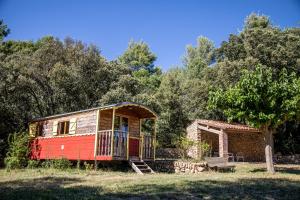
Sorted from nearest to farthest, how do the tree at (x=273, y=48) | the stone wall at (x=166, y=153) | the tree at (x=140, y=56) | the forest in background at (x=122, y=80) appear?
1. the forest in background at (x=122, y=80)
2. the stone wall at (x=166, y=153)
3. the tree at (x=273, y=48)
4. the tree at (x=140, y=56)

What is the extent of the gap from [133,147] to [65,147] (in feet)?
13.1

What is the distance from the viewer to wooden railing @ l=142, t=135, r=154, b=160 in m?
17.5

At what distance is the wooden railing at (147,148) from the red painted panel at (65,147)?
300cm

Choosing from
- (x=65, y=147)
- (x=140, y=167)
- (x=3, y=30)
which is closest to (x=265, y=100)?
(x=140, y=167)

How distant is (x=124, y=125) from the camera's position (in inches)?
714

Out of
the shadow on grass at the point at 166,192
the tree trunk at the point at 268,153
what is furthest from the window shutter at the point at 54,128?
the tree trunk at the point at 268,153

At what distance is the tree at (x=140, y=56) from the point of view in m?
49.7

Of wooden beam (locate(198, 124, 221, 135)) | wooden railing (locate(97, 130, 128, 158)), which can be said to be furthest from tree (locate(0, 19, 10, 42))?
wooden beam (locate(198, 124, 221, 135))

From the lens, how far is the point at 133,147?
17.6 meters

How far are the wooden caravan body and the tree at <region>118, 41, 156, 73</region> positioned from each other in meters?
30.6

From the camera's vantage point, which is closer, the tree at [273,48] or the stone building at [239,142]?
the stone building at [239,142]

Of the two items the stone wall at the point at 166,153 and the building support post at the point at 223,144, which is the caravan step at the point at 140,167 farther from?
the stone wall at the point at 166,153

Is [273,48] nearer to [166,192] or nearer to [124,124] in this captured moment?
[124,124]

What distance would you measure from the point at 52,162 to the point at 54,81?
11.0m
